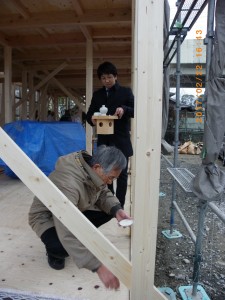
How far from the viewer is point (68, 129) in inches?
186

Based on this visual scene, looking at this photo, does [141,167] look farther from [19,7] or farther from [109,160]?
[19,7]

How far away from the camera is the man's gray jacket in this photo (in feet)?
4.47

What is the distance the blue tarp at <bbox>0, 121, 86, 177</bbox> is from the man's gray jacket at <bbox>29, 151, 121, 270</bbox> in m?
2.45

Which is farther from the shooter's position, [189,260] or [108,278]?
[189,260]

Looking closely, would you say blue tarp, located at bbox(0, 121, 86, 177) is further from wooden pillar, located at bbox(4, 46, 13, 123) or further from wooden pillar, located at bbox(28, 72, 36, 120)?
wooden pillar, located at bbox(28, 72, 36, 120)

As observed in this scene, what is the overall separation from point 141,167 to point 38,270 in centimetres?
121

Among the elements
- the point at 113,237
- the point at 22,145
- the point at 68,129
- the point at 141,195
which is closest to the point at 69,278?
the point at 113,237

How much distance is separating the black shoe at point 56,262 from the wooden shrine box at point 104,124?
41.1 inches

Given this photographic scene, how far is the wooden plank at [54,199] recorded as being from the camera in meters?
1.19

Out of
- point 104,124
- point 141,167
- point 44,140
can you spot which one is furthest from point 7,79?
point 141,167

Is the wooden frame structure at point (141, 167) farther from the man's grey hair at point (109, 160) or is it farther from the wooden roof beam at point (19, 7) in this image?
the wooden roof beam at point (19, 7)

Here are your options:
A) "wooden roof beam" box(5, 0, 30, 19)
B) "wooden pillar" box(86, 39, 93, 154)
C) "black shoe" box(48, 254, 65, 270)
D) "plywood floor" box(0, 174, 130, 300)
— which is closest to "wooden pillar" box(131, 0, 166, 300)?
"plywood floor" box(0, 174, 130, 300)

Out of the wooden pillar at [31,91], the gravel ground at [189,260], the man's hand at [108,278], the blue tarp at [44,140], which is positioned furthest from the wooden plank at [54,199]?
the wooden pillar at [31,91]

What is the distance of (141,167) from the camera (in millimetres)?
1202
